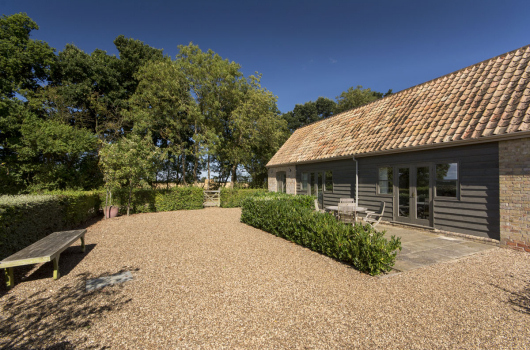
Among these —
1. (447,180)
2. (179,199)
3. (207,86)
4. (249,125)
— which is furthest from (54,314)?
(207,86)

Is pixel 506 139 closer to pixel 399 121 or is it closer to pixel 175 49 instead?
pixel 399 121

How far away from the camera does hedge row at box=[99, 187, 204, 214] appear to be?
1315 cm

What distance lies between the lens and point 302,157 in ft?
45.4

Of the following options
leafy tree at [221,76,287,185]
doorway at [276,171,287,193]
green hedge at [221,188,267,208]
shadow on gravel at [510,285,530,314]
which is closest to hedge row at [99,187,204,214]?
green hedge at [221,188,267,208]

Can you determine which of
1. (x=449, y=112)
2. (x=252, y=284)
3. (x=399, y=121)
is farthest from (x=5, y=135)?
(x=449, y=112)

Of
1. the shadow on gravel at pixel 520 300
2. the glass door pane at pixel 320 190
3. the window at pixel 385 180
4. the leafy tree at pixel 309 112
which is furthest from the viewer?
the leafy tree at pixel 309 112

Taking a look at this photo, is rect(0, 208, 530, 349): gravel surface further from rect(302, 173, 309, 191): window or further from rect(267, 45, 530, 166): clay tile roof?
rect(302, 173, 309, 191): window

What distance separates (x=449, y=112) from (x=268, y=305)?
8.33 meters

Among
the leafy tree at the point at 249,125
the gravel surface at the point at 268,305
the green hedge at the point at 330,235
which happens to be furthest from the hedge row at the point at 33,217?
the leafy tree at the point at 249,125

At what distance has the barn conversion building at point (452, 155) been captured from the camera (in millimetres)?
5930

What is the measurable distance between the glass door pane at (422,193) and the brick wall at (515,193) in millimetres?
1908

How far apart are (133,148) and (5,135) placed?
14146mm

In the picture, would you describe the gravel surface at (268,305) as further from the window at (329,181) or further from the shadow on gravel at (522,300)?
the window at (329,181)

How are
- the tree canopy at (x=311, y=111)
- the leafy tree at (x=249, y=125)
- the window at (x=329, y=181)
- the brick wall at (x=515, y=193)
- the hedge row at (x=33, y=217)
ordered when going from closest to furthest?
the hedge row at (x=33, y=217)
the brick wall at (x=515, y=193)
the window at (x=329, y=181)
the leafy tree at (x=249, y=125)
the tree canopy at (x=311, y=111)
